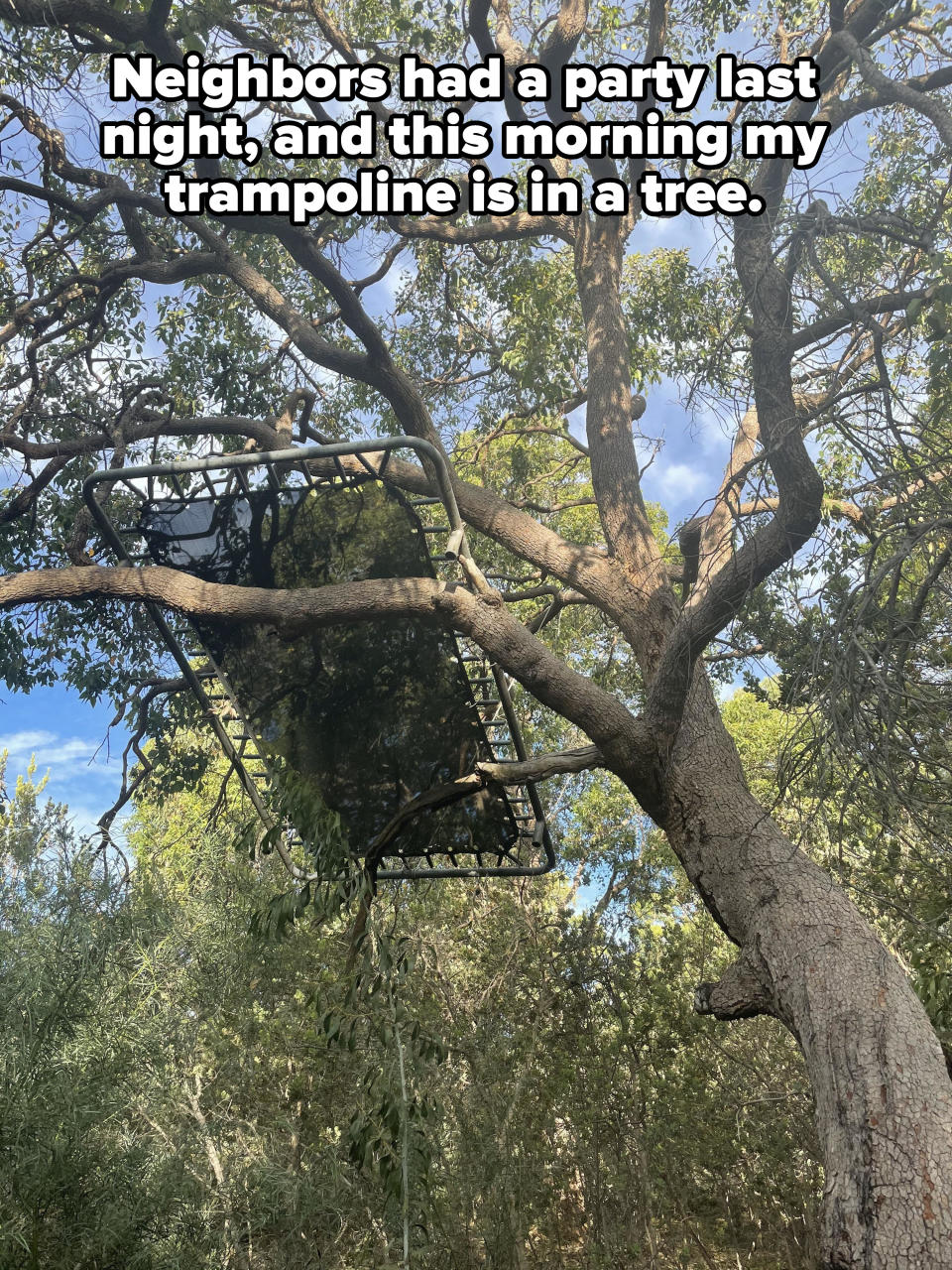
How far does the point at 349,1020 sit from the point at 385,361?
145 inches

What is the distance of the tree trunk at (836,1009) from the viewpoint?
2709mm

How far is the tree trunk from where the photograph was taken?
2.71 m

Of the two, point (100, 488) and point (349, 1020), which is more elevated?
point (100, 488)

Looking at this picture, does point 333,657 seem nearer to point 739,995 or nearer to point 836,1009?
point 739,995

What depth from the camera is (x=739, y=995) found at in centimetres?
376

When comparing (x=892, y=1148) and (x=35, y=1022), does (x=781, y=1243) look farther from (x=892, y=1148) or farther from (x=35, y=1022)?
(x=35, y=1022)

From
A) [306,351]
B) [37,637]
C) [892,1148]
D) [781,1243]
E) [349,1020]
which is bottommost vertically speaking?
[781,1243]

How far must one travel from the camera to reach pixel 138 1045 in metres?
4.87

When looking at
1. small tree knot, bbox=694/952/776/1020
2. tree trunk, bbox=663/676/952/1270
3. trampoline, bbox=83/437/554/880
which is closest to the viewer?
tree trunk, bbox=663/676/952/1270

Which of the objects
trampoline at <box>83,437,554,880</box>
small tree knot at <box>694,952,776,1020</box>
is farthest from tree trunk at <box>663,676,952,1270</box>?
trampoline at <box>83,437,554,880</box>

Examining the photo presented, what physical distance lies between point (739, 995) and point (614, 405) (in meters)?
3.80

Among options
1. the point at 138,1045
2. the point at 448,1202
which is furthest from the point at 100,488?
the point at 448,1202

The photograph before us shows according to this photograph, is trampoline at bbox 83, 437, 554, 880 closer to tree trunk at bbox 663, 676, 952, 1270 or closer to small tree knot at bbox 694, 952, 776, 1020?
tree trunk at bbox 663, 676, 952, 1270

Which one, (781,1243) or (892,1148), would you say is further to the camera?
(781,1243)
